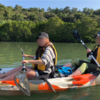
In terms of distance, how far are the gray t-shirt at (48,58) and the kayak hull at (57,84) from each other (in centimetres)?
36

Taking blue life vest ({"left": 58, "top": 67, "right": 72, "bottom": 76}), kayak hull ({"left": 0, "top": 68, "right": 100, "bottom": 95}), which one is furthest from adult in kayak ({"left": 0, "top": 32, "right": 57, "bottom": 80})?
blue life vest ({"left": 58, "top": 67, "right": 72, "bottom": 76})

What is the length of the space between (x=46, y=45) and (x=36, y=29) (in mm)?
42445

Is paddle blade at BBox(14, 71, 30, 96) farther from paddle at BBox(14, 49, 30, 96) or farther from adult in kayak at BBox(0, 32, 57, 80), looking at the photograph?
adult in kayak at BBox(0, 32, 57, 80)

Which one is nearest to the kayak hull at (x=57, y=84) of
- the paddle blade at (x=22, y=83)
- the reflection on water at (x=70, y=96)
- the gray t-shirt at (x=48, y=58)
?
the reflection on water at (x=70, y=96)

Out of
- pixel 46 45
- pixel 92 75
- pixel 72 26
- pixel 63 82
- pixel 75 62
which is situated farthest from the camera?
pixel 72 26

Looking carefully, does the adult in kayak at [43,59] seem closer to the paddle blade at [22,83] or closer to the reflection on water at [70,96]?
the paddle blade at [22,83]

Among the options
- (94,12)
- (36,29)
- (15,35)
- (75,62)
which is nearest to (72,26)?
(36,29)

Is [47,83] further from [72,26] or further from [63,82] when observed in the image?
[72,26]

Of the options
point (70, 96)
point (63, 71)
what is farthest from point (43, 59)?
point (70, 96)

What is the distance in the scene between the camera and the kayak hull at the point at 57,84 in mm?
3123

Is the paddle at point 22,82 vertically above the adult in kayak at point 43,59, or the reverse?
the adult in kayak at point 43,59

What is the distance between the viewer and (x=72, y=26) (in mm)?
41406

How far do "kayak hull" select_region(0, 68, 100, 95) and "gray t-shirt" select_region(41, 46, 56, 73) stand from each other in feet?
1.18

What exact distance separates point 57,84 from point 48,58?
748mm
